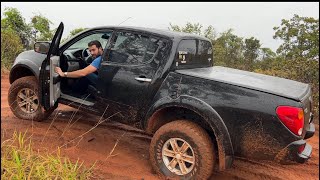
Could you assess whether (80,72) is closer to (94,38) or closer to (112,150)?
(94,38)

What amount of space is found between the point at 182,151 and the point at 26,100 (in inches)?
114

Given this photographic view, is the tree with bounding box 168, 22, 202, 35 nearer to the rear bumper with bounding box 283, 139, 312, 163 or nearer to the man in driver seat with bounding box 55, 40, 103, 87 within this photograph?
the man in driver seat with bounding box 55, 40, 103, 87

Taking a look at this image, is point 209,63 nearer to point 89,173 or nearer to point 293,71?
point 89,173

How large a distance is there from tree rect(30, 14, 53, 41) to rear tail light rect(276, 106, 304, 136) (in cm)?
1143

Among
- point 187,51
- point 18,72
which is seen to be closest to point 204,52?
point 187,51

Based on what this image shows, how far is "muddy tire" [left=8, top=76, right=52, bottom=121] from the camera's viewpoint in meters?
5.15

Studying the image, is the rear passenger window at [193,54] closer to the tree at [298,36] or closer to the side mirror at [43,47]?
the side mirror at [43,47]

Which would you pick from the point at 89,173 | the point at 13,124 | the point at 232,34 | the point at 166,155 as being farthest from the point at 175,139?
the point at 232,34

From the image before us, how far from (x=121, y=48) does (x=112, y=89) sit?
22.6 inches

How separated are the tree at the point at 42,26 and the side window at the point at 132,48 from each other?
9.44 m

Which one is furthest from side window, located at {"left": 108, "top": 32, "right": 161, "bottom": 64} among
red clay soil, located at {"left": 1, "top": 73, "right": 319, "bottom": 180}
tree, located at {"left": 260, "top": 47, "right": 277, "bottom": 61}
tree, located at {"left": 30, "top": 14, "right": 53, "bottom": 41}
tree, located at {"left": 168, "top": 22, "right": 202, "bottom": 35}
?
tree, located at {"left": 260, "top": 47, "right": 277, "bottom": 61}

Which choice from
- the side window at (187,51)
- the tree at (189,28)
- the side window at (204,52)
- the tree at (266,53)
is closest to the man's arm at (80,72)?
the side window at (187,51)

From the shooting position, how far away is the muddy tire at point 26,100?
5.15 m

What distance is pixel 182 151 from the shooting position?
12.5ft
